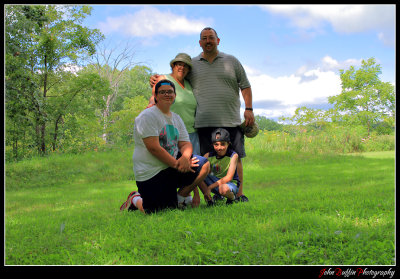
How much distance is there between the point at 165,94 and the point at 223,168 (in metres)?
1.29

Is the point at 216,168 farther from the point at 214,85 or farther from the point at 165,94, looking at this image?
the point at 165,94

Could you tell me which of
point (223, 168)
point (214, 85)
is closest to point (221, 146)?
point (223, 168)

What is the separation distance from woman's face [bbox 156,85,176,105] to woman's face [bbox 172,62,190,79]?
56 cm

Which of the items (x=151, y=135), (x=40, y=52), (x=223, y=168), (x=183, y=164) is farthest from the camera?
(x=40, y=52)

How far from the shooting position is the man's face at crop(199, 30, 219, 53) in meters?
4.18

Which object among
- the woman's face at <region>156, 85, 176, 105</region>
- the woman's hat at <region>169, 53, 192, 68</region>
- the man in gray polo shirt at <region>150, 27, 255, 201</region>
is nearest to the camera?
the woman's face at <region>156, 85, 176, 105</region>

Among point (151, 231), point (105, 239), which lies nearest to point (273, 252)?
point (151, 231)

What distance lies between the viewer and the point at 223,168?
431 centimetres

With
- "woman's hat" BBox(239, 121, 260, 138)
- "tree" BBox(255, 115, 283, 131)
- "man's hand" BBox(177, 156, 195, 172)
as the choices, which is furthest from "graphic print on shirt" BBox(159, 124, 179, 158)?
"tree" BBox(255, 115, 283, 131)

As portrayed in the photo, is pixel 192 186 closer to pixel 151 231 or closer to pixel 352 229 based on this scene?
pixel 151 231

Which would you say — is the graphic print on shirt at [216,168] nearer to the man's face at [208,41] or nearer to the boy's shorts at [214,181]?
the boy's shorts at [214,181]

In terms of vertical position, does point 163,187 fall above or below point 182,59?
below

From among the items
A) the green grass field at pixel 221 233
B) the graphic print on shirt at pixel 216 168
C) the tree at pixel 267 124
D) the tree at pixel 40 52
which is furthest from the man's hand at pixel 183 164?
the tree at pixel 267 124

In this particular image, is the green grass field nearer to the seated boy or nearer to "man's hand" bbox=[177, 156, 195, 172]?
the seated boy
